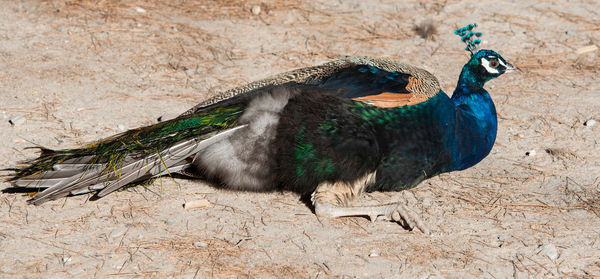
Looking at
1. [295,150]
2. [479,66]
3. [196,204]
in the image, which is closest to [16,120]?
[196,204]

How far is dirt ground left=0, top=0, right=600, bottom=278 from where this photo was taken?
286 centimetres

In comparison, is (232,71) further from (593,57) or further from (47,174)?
(593,57)

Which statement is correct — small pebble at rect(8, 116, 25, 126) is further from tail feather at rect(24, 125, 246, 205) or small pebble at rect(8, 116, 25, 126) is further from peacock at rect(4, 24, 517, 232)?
tail feather at rect(24, 125, 246, 205)

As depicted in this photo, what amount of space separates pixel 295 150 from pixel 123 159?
82cm

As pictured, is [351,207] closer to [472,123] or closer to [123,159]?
[472,123]

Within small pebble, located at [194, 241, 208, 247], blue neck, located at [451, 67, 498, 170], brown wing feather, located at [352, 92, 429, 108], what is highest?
brown wing feather, located at [352, 92, 429, 108]

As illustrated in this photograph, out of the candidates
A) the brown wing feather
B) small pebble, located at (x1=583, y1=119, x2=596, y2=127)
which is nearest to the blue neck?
the brown wing feather

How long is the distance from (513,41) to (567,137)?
1505mm

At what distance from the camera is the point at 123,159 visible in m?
3.15

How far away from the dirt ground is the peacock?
13cm

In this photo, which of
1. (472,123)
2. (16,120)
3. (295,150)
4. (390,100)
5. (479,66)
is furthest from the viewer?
(16,120)

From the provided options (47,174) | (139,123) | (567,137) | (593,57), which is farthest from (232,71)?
(593,57)

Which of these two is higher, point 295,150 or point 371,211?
point 295,150

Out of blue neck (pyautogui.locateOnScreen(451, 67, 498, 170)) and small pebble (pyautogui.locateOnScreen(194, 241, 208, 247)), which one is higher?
blue neck (pyautogui.locateOnScreen(451, 67, 498, 170))
